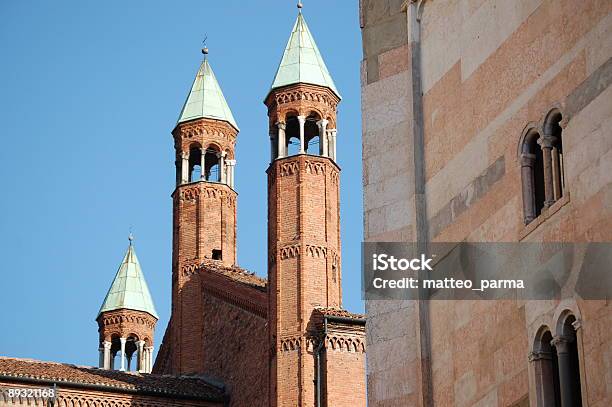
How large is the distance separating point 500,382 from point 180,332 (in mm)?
25228

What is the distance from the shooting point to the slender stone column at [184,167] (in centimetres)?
3378

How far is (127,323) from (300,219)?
9695 mm

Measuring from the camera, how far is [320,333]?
Result: 28.8 metres

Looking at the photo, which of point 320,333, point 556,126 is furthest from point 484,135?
point 320,333

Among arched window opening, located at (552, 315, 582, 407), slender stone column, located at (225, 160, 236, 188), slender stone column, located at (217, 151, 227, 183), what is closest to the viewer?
arched window opening, located at (552, 315, 582, 407)

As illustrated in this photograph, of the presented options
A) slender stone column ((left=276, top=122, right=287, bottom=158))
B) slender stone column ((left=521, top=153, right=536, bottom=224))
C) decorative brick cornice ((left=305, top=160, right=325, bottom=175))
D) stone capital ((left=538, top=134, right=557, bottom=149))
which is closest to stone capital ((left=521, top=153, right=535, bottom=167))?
slender stone column ((left=521, top=153, right=536, bottom=224))

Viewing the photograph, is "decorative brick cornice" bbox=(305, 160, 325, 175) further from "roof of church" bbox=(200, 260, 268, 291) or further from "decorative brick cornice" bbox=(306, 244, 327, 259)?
"roof of church" bbox=(200, 260, 268, 291)

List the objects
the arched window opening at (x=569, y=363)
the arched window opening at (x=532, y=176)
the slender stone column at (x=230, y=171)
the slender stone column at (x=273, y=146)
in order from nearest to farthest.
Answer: the arched window opening at (x=569, y=363) → the arched window opening at (x=532, y=176) → the slender stone column at (x=273, y=146) → the slender stone column at (x=230, y=171)

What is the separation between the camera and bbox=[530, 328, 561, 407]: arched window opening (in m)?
7.97

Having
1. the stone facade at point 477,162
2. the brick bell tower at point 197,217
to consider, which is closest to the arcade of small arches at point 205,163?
the brick bell tower at point 197,217

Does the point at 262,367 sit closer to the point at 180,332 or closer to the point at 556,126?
the point at 180,332

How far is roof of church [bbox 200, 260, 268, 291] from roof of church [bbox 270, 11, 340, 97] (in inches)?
163

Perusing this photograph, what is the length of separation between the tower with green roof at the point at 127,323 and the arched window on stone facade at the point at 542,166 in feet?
97.7

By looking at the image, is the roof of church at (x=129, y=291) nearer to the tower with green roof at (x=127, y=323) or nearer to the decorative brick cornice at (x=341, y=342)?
the tower with green roof at (x=127, y=323)
